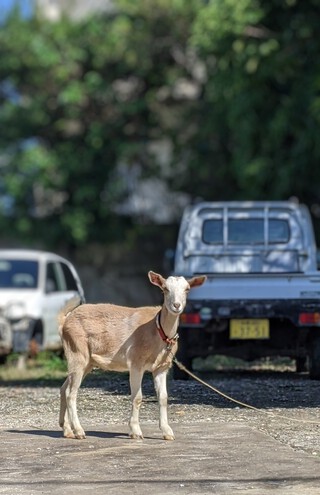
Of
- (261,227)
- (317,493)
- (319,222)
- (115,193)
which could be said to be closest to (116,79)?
(115,193)

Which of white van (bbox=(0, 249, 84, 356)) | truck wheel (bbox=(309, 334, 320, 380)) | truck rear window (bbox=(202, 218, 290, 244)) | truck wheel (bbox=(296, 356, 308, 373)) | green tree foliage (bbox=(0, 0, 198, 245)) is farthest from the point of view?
green tree foliage (bbox=(0, 0, 198, 245))

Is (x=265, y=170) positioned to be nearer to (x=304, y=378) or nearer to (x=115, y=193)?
(x=115, y=193)

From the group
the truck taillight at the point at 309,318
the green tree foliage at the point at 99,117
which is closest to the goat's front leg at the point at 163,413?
the truck taillight at the point at 309,318

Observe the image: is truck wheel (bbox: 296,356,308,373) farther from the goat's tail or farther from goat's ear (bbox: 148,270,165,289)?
goat's ear (bbox: 148,270,165,289)

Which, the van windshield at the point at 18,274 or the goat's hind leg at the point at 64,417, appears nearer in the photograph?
the goat's hind leg at the point at 64,417

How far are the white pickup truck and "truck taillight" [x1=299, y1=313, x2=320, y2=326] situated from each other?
0.01 m

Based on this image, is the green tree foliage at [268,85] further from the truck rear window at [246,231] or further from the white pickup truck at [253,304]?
the white pickup truck at [253,304]

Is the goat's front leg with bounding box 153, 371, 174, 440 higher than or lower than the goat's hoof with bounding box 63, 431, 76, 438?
higher

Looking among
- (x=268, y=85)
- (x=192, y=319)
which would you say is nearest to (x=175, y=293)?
(x=192, y=319)

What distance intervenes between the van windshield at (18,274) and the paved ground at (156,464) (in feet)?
30.2

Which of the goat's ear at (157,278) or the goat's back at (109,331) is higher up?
the goat's ear at (157,278)

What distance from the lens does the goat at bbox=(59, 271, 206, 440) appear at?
1134 centimetres

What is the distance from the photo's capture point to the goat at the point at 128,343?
11336 mm

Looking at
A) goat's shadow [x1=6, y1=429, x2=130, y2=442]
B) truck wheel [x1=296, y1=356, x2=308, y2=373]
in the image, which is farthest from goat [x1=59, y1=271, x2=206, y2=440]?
truck wheel [x1=296, y1=356, x2=308, y2=373]
